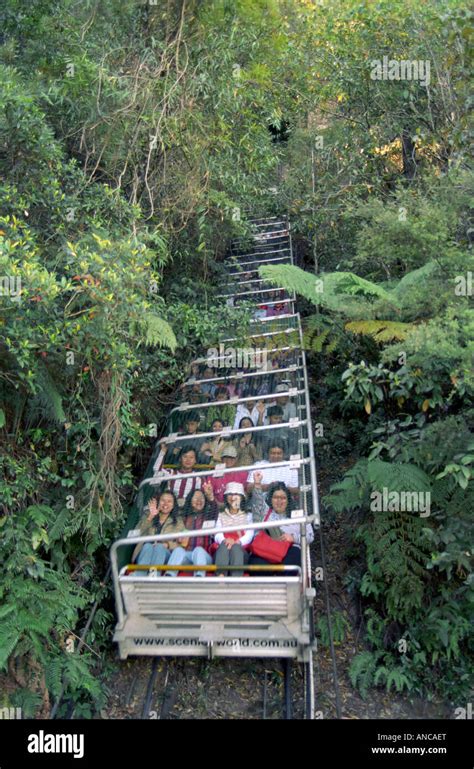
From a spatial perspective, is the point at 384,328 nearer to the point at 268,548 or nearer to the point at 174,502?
the point at 268,548

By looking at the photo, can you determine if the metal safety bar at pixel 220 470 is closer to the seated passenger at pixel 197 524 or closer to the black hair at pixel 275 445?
the seated passenger at pixel 197 524

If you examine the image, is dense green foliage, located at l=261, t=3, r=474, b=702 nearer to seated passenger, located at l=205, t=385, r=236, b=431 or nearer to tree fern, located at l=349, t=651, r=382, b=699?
tree fern, located at l=349, t=651, r=382, b=699

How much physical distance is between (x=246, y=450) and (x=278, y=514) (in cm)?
108

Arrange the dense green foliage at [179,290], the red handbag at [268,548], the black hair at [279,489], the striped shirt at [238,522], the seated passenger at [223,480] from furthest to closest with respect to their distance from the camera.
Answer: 1. the seated passenger at [223,480]
2. the black hair at [279,489]
3. the striped shirt at [238,522]
4. the red handbag at [268,548]
5. the dense green foliage at [179,290]

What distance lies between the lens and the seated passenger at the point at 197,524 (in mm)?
5969

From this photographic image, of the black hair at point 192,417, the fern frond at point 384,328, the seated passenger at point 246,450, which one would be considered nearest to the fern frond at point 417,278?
the fern frond at point 384,328

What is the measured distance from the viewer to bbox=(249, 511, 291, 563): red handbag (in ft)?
19.0

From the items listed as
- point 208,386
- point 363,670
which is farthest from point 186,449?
point 363,670

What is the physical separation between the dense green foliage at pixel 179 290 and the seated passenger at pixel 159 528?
43 centimetres

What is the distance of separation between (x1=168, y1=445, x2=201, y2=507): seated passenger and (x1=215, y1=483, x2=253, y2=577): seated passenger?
40 centimetres

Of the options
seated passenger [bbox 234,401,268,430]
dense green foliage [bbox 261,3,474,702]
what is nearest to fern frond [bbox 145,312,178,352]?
seated passenger [bbox 234,401,268,430]

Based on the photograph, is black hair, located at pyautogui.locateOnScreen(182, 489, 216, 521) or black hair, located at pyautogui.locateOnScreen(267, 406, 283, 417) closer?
black hair, located at pyautogui.locateOnScreen(182, 489, 216, 521)

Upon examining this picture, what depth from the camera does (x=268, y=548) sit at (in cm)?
585

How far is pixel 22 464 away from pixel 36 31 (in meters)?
5.71
